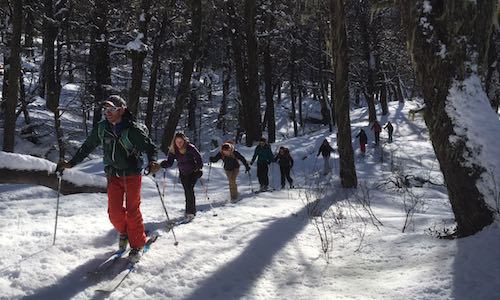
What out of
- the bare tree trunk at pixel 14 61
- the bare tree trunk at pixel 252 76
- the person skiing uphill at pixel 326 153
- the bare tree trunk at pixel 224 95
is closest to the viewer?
the bare tree trunk at pixel 14 61

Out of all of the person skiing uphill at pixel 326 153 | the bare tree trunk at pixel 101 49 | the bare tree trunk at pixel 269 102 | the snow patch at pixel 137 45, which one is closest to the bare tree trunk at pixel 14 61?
the snow patch at pixel 137 45

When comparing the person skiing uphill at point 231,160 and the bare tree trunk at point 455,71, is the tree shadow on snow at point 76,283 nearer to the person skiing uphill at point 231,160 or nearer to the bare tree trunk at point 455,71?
the bare tree trunk at point 455,71

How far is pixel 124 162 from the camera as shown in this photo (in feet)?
16.3

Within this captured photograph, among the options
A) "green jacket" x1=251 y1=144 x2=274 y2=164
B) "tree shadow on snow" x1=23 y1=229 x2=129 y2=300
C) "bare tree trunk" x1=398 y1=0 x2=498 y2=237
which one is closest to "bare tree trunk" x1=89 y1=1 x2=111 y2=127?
"green jacket" x1=251 y1=144 x2=274 y2=164

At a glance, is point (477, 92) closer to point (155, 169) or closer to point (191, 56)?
point (155, 169)

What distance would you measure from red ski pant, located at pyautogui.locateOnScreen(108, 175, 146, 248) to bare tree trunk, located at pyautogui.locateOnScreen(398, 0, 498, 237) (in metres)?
3.22

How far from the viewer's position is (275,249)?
5711 millimetres

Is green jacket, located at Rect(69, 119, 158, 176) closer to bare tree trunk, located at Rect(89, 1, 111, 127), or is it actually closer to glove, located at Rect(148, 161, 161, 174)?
glove, located at Rect(148, 161, 161, 174)

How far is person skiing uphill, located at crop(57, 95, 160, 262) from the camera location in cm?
498

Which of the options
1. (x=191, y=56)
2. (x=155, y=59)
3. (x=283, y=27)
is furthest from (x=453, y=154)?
(x=283, y=27)

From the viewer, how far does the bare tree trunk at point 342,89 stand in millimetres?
12086

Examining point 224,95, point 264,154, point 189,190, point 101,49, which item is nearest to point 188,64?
point 101,49

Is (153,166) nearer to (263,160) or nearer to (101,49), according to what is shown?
(263,160)

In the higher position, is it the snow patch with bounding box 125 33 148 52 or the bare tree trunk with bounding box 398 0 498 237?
the snow patch with bounding box 125 33 148 52
